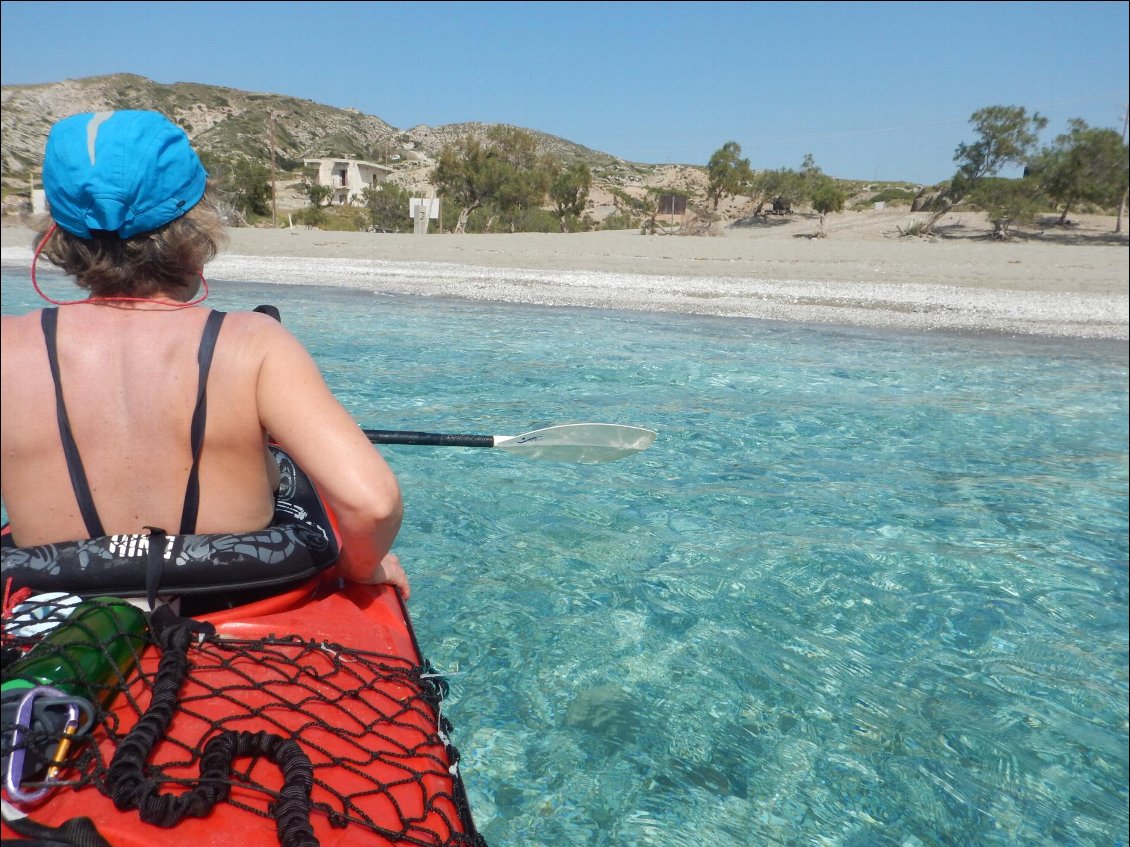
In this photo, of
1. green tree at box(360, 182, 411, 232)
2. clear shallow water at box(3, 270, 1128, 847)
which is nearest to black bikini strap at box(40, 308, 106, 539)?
clear shallow water at box(3, 270, 1128, 847)

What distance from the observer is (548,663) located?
10.4 feet

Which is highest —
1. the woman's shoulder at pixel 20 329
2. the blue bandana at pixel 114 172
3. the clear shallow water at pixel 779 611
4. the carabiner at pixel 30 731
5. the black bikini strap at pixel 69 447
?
the blue bandana at pixel 114 172

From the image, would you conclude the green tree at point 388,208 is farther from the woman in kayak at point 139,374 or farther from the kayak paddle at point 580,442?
the woman in kayak at point 139,374

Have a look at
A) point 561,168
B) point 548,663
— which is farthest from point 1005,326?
point 561,168

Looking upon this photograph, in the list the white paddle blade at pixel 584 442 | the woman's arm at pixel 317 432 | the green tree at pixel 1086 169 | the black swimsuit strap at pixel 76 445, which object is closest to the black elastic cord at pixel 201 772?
the black swimsuit strap at pixel 76 445

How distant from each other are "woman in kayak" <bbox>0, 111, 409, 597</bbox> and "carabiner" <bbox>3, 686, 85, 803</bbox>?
0.48 meters

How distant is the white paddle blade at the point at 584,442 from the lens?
4.17 m

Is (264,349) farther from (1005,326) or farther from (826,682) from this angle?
(1005,326)

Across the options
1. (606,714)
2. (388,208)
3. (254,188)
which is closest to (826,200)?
(388,208)

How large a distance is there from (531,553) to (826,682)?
1606 mm

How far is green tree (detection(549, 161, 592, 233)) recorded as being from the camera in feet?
120

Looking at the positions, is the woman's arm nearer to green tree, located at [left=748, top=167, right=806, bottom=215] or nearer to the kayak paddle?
the kayak paddle

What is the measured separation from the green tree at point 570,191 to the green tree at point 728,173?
19.1ft

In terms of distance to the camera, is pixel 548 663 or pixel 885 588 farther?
pixel 885 588
